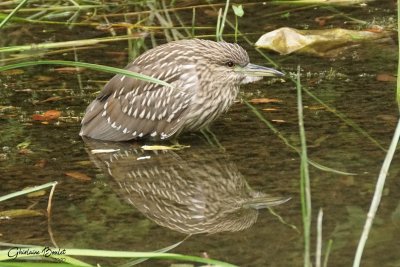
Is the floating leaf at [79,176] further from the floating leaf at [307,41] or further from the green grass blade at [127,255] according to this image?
the floating leaf at [307,41]

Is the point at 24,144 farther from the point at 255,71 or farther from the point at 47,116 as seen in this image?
the point at 255,71

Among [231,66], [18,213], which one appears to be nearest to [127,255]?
[18,213]

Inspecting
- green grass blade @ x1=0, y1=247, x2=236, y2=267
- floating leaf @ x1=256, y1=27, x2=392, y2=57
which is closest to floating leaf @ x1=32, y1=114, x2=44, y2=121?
floating leaf @ x1=256, y1=27, x2=392, y2=57

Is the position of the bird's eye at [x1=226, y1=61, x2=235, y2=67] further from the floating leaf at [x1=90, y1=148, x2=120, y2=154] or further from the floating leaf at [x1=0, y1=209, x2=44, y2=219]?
the floating leaf at [x1=0, y1=209, x2=44, y2=219]

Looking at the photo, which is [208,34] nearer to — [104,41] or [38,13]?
[104,41]

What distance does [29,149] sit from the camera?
6.53 m

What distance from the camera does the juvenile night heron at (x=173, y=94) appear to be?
6.83m

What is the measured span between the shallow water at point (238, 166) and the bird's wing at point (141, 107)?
143 millimetres

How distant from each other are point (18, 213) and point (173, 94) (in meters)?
1.79

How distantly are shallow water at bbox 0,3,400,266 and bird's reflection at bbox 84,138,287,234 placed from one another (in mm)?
16

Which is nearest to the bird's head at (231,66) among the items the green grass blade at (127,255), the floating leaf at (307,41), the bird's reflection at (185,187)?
the bird's reflection at (185,187)

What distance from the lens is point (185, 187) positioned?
19.0 ft

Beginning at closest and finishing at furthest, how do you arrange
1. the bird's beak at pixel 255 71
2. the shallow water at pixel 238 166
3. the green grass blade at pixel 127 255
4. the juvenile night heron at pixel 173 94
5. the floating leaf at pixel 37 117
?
1. the green grass blade at pixel 127 255
2. the shallow water at pixel 238 166
3. the juvenile night heron at pixel 173 94
4. the bird's beak at pixel 255 71
5. the floating leaf at pixel 37 117

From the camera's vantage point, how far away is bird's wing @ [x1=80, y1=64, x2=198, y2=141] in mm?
6848
